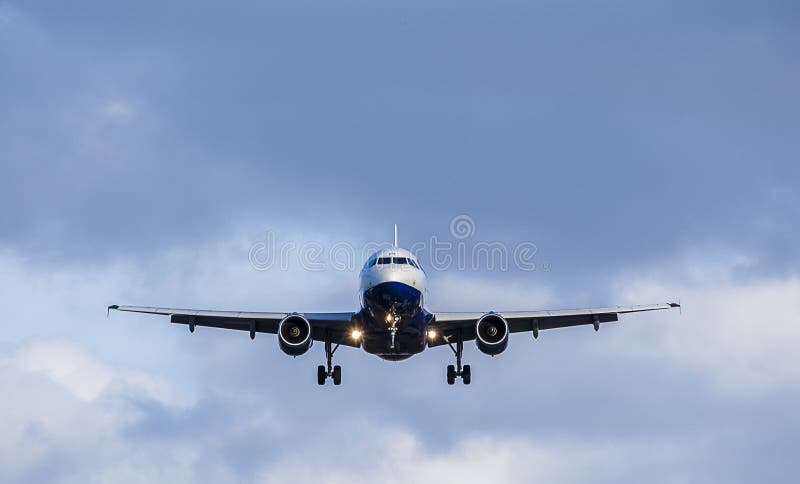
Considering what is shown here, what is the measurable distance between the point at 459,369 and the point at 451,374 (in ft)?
2.24

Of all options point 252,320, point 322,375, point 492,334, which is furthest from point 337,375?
point 492,334

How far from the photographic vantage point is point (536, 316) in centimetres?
5688

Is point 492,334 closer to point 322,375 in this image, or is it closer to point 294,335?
point 294,335

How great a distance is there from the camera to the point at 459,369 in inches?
2354

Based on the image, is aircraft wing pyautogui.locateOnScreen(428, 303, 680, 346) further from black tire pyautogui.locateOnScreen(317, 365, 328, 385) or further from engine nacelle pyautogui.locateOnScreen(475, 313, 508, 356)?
black tire pyautogui.locateOnScreen(317, 365, 328, 385)

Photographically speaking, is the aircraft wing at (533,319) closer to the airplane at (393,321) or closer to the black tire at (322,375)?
the airplane at (393,321)

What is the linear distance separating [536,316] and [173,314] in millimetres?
15339

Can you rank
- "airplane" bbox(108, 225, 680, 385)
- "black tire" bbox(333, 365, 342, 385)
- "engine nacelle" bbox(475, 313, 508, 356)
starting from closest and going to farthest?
"airplane" bbox(108, 225, 680, 385), "engine nacelle" bbox(475, 313, 508, 356), "black tire" bbox(333, 365, 342, 385)

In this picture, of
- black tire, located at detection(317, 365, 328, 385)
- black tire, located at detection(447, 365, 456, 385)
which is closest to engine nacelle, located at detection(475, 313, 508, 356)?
black tire, located at detection(447, 365, 456, 385)

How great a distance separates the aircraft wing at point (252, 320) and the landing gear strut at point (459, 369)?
4544 mm

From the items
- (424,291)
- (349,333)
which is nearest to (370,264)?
(424,291)

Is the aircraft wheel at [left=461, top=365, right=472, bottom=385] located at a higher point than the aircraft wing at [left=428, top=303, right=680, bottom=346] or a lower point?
lower

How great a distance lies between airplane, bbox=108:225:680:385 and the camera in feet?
167

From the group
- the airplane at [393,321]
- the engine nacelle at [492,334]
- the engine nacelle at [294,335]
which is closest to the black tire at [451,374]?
the airplane at [393,321]
